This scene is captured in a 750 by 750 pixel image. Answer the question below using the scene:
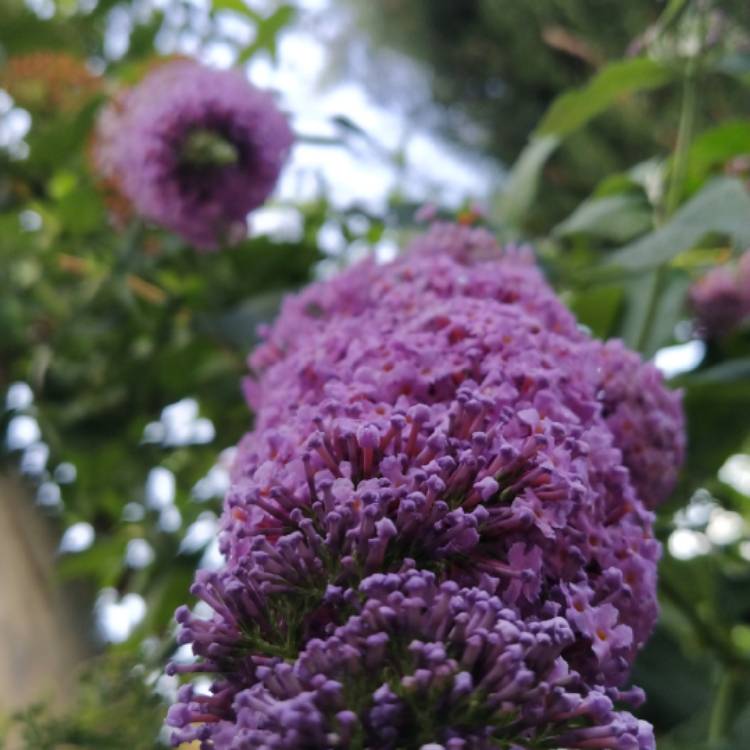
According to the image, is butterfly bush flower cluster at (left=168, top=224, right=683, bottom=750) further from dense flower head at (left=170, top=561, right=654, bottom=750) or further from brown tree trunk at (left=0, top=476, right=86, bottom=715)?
brown tree trunk at (left=0, top=476, right=86, bottom=715)

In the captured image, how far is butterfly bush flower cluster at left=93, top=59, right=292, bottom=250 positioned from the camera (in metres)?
0.64

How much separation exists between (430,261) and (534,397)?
158 mm

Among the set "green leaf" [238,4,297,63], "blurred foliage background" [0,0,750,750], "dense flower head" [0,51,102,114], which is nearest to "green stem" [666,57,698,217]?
"blurred foliage background" [0,0,750,750]

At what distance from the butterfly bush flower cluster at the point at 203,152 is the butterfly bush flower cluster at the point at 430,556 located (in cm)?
26

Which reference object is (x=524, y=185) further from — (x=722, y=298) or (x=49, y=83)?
(x=49, y=83)

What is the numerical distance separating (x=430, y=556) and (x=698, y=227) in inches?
12.7

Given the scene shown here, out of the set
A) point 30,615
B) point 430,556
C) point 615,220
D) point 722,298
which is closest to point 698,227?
point 615,220

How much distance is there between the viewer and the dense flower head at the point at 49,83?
2.87ft

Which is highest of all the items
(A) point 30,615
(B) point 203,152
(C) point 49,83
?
(C) point 49,83

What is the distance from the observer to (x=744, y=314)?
29.1 inches

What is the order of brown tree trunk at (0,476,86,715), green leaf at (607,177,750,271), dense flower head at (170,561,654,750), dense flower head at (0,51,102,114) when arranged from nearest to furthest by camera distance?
dense flower head at (170,561,654,750)
green leaf at (607,177,750,271)
brown tree trunk at (0,476,86,715)
dense flower head at (0,51,102,114)

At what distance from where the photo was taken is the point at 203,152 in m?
0.63

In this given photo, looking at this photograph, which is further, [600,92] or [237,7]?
[237,7]

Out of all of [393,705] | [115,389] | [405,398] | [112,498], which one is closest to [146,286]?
[115,389]
